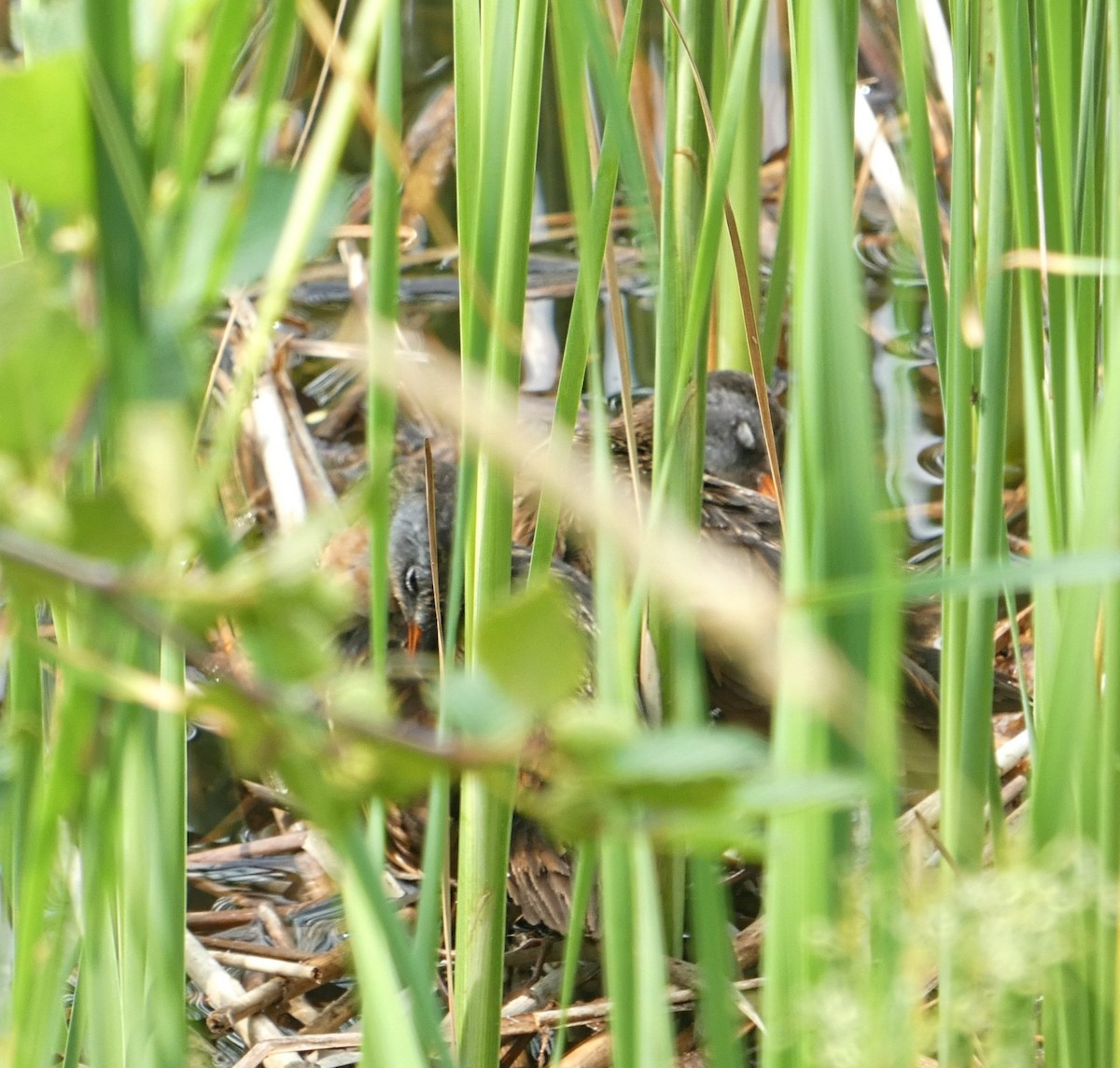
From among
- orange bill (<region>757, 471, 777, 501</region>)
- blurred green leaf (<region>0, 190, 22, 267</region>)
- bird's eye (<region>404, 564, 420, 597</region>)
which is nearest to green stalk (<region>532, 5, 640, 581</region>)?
blurred green leaf (<region>0, 190, 22, 267</region>)

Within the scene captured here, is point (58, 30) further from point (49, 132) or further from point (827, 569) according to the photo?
point (827, 569)

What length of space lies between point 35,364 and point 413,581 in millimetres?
1405

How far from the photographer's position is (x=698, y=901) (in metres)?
0.50

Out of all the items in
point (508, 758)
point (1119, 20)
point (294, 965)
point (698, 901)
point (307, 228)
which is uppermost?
point (1119, 20)

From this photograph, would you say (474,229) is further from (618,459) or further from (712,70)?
(618,459)

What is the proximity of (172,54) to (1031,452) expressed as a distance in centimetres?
48

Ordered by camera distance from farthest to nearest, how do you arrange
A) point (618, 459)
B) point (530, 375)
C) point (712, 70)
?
point (530, 375) → point (618, 459) → point (712, 70)

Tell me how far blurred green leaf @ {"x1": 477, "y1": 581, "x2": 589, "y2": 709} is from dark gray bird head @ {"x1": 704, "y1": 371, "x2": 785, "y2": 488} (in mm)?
2112

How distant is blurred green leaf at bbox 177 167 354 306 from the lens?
1.19 ft

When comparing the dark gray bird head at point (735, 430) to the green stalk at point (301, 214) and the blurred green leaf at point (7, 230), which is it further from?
the green stalk at point (301, 214)

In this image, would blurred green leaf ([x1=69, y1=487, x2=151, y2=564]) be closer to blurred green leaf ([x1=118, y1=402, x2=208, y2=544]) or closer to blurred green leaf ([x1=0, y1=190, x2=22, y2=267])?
blurred green leaf ([x1=118, y1=402, x2=208, y2=544])

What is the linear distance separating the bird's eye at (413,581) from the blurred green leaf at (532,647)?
4.60 ft

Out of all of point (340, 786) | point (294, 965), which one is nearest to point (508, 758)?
point (340, 786)

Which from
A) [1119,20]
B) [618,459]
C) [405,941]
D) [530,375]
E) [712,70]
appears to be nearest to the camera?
[405,941]
